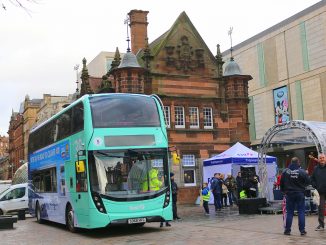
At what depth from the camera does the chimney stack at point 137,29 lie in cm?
3953

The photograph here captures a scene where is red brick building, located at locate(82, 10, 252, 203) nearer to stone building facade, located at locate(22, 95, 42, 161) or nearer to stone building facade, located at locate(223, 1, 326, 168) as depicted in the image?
stone building facade, located at locate(223, 1, 326, 168)

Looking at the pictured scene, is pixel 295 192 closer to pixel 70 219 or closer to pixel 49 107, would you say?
pixel 70 219

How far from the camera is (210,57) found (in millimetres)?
35312

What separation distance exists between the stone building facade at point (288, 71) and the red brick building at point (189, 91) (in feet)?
76.8

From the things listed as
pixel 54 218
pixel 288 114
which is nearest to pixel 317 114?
pixel 288 114

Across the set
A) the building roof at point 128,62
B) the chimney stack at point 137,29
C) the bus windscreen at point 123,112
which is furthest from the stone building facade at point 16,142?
the bus windscreen at point 123,112

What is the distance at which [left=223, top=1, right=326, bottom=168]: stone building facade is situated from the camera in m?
59.8

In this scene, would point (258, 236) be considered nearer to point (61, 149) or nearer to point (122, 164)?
point (122, 164)

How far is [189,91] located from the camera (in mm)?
33906

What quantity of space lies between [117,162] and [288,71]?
5405cm

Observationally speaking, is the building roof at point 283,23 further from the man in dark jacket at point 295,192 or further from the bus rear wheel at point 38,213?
the man in dark jacket at point 295,192

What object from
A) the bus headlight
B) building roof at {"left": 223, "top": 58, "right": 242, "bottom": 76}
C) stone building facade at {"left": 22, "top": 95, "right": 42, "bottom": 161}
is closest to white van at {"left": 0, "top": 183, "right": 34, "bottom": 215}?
the bus headlight

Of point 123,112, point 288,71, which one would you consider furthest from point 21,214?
point 288,71

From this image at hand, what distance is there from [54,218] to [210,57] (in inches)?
787
